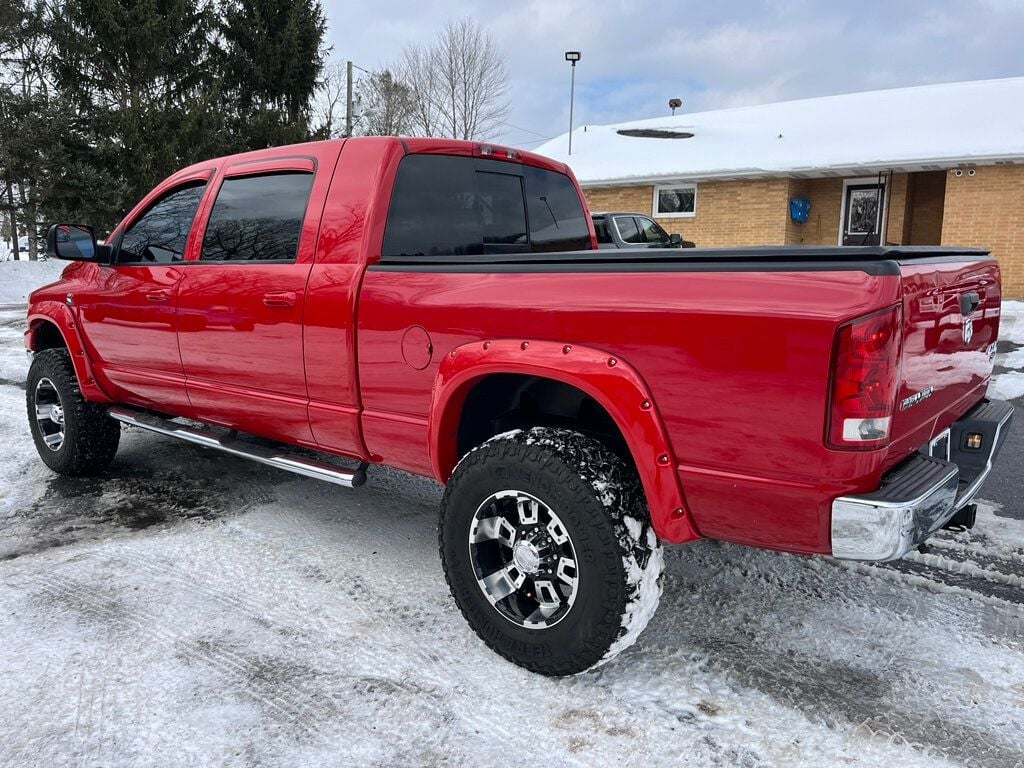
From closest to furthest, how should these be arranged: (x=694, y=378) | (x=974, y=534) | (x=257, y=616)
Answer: (x=694, y=378), (x=257, y=616), (x=974, y=534)

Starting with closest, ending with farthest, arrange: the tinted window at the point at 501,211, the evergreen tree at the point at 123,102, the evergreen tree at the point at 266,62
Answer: the tinted window at the point at 501,211 < the evergreen tree at the point at 123,102 < the evergreen tree at the point at 266,62

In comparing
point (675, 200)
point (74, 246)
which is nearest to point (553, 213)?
point (74, 246)

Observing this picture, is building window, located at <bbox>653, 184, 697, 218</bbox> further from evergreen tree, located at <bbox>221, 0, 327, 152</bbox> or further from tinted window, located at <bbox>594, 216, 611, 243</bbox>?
evergreen tree, located at <bbox>221, 0, 327, 152</bbox>

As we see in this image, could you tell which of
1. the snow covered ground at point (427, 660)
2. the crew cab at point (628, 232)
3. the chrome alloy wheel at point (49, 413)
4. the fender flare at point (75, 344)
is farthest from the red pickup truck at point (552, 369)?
the crew cab at point (628, 232)

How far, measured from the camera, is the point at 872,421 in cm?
197

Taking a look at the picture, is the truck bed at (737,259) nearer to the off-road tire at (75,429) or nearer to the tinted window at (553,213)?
the tinted window at (553,213)

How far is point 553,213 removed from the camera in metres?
4.03

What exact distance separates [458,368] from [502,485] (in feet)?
1.47

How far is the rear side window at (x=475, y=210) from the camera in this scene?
10.7 ft

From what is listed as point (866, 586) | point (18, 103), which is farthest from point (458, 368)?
point (18, 103)

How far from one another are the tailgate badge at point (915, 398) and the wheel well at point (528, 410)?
36.4 inches

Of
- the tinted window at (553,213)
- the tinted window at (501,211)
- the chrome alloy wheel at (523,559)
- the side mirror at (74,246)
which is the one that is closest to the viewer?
the chrome alloy wheel at (523,559)

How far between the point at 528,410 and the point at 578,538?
2.55 ft

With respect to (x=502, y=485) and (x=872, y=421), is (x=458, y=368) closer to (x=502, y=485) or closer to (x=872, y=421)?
(x=502, y=485)
